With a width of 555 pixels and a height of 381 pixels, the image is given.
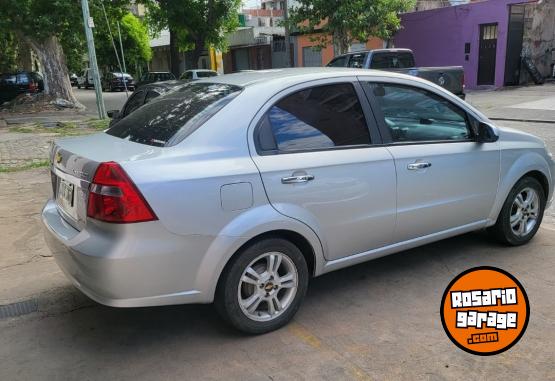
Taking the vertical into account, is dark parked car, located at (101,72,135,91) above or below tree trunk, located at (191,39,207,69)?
below

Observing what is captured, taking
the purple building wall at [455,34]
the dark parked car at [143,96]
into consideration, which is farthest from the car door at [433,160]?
the purple building wall at [455,34]

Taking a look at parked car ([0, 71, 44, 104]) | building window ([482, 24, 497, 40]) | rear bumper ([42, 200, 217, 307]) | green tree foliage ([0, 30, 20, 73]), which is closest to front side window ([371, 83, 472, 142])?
rear bumper ([42, 200, 217, 307])

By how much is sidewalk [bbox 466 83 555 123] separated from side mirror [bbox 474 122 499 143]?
927cm

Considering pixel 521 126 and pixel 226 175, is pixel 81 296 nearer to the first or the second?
pixel 226 175

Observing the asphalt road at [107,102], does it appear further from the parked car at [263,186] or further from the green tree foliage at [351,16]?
the parked car at [263,186]

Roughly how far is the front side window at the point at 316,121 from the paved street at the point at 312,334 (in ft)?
3.80

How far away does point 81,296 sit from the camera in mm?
3979

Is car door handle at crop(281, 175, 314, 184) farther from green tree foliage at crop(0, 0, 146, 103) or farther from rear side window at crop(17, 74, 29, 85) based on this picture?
rear side window at crop(17, 74, 29, 85)

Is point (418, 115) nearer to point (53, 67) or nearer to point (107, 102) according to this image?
point (53, 67)

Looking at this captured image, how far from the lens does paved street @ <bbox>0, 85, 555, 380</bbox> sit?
2.95 m

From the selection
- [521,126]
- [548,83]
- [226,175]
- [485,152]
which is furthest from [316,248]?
[548,83]

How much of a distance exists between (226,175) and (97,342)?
138 cm

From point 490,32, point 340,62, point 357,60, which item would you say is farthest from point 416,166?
point 490,32

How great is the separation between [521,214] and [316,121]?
7.60 ft
